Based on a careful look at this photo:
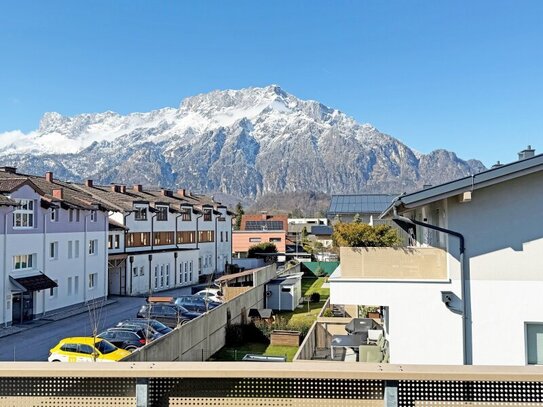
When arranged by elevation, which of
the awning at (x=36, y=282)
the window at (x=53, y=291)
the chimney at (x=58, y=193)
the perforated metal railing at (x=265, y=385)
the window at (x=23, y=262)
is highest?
the chimney at (x=58, y=193)

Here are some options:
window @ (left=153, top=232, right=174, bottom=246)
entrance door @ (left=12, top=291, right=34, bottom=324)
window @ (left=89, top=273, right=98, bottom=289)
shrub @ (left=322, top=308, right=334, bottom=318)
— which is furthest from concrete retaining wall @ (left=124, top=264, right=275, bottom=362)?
window @ (left=153, top=232, right=174, bottom=246)

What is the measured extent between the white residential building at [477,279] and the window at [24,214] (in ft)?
77.7

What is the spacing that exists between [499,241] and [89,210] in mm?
31338

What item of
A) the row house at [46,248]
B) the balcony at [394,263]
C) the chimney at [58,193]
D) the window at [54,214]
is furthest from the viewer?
the chimney at [58,193]

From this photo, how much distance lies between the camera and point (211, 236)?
59.2m

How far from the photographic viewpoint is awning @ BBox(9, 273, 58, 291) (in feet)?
92.1

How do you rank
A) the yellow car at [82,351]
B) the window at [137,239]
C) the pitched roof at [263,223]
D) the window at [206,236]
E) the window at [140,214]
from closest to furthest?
the yellow car at [82,351] → the window at [137,239] → the window at [140,214] → the window at [206,236] → the pitched roof at [263,223]

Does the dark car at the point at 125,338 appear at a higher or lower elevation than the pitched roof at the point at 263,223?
lower

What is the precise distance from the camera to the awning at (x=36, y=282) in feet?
92.1

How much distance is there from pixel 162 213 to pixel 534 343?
141 ft

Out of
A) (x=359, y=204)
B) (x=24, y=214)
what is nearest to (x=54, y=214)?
(x=24, y=214)

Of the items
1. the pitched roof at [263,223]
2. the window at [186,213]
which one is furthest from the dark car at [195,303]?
the pitched roof at [263,223]

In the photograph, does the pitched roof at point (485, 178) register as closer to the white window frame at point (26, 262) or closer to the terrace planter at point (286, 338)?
the terrace planter at point (286, 338)

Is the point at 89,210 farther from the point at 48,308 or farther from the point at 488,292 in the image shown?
the point at 488,292
